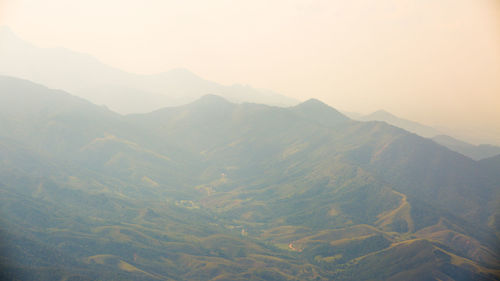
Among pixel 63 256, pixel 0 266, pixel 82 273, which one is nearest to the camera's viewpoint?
pixel 0 266

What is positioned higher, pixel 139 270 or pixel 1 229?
pixel 1 229

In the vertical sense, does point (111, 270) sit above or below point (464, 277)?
below

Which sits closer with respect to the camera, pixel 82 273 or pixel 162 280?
pixel 82 273

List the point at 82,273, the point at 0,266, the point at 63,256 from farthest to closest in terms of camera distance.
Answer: the point at 63,256 → the point at 82,273 → the point at 0,266

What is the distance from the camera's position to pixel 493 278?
7461 inches

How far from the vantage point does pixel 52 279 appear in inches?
6388

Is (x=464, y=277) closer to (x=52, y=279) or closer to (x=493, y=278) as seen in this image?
(x=493, y=278)

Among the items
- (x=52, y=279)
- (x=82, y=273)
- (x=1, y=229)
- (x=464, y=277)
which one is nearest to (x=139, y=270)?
(x=82, y=273)

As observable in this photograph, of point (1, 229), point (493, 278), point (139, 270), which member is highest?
point (493, 278)

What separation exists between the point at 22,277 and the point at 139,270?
52.3 m

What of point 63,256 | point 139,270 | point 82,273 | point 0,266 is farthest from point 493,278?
point 0,266

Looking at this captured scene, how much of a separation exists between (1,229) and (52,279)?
125 feet

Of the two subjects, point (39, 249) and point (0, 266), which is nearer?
point (0, 266)

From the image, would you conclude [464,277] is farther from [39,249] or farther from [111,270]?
[39,249]
